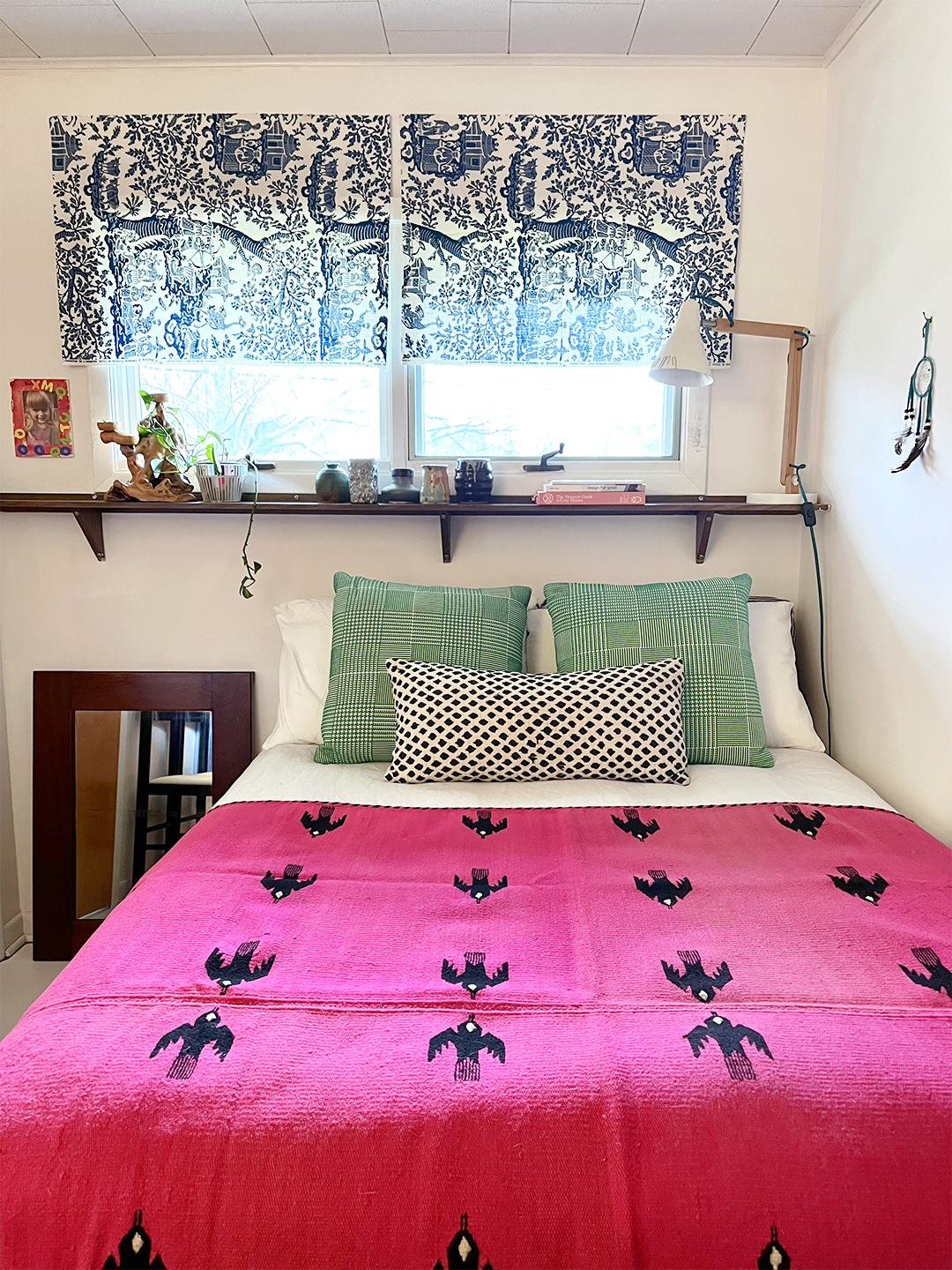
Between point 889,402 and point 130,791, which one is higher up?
point 889,402

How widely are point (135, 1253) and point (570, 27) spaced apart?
8.77ft

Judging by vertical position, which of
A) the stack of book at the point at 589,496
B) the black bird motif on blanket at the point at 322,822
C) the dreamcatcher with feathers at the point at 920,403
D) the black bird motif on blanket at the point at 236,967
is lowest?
the black bird motif on blanket at the point at 236,967

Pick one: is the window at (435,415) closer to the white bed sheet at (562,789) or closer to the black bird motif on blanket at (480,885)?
the white bed sheet at (562,789)

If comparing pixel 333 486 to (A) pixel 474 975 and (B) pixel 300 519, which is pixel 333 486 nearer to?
(B) pixel 300 519

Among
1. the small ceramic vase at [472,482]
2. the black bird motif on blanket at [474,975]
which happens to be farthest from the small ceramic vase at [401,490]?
the black bird motif on blanket at [474,975]

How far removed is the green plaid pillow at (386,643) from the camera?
2076mm

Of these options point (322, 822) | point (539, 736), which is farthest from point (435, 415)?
point (322, 822)

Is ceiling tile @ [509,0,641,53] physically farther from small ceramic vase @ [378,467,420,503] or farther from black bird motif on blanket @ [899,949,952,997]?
black bird motif on blanket @ [899,949,952,997]

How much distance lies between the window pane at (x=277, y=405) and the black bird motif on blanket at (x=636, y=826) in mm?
1375

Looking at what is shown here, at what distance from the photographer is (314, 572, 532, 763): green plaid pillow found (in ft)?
6.81

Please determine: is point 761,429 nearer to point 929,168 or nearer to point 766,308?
point 766,308

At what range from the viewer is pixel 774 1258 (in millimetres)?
843

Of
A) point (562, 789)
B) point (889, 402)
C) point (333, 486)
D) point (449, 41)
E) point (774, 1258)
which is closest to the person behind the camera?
point (774, 1258)

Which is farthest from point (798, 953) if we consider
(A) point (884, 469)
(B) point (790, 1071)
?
A: (A) point (884, 469)
